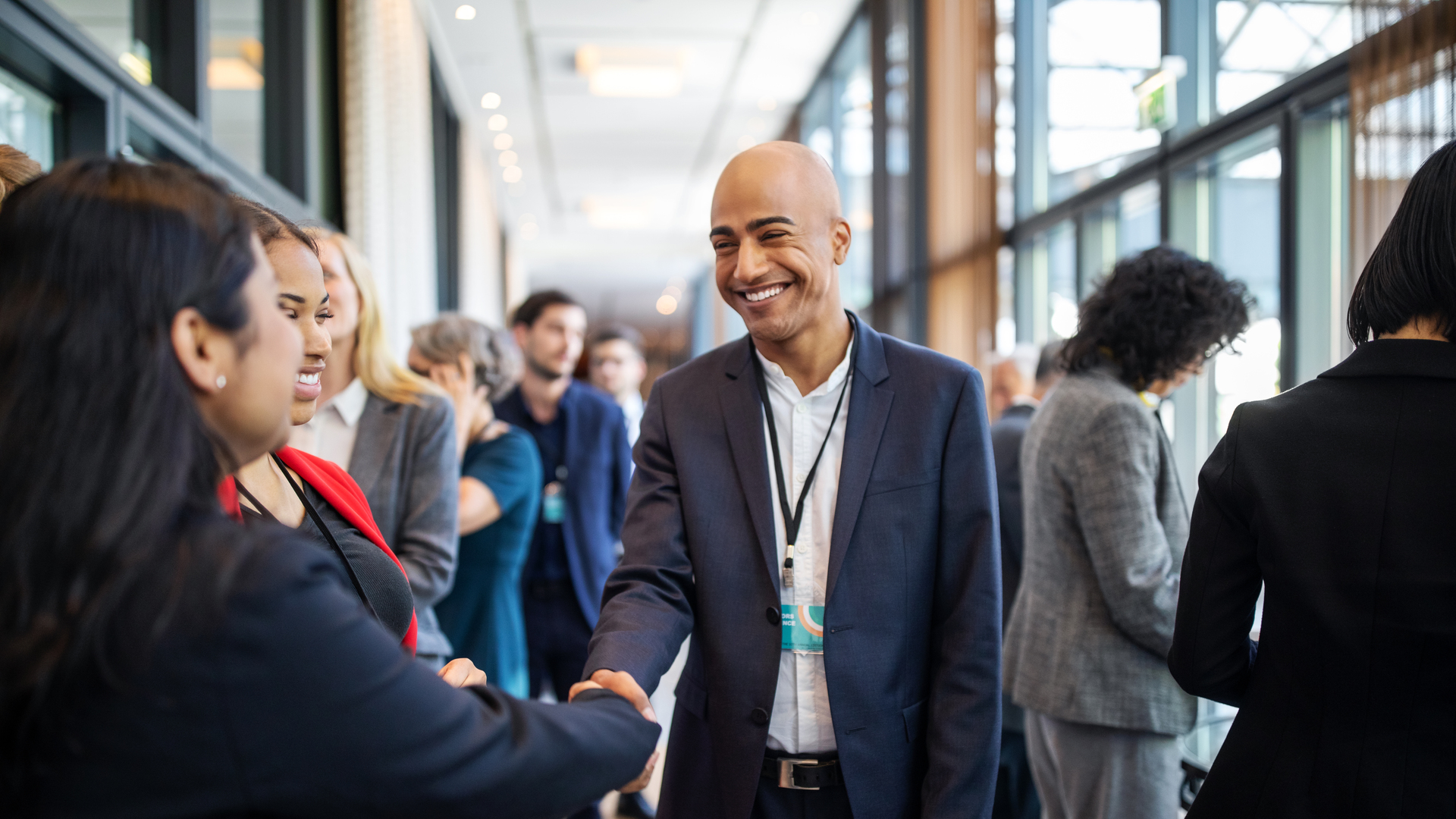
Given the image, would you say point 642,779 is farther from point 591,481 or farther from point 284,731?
point 591,481

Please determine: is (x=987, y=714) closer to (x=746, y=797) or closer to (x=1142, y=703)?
(x=746, y=797)

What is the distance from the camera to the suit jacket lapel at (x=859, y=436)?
1438mm

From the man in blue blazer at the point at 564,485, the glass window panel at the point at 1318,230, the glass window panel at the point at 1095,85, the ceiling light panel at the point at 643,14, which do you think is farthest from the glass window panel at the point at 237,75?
the glass window panel at the point at 1318,230

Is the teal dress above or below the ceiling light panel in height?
below

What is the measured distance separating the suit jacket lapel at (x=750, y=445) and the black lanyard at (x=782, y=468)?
2cm

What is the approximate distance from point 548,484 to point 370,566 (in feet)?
6.65

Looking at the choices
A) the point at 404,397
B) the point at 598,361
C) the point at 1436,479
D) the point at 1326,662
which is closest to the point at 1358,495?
the point at 1436,479

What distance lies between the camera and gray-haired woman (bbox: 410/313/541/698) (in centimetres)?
260

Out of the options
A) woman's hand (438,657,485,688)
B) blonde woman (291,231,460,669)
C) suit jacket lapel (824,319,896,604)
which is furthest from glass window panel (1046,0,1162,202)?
woman's hand (438,657,485,688)

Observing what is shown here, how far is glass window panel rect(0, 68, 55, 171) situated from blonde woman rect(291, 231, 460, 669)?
0.95m

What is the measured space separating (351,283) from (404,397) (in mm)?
274

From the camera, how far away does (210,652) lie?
2.21 ft

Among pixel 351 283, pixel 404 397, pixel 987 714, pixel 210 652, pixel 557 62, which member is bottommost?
pixel 987 714

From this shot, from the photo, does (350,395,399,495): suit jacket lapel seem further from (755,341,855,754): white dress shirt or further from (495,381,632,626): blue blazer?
(495,381,632,626): blue blazer
